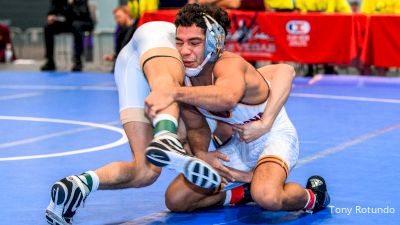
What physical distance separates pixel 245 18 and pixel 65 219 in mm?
8024

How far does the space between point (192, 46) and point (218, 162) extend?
0.70m

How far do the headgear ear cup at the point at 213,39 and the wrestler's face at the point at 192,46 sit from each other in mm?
32

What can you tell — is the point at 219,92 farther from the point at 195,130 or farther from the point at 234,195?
the point at 234,195

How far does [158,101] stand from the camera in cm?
428

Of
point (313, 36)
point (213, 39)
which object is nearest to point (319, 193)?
point (213, 39)

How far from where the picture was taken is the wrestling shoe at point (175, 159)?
401 cm

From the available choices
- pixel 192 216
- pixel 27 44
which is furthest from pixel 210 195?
pixel 27 44

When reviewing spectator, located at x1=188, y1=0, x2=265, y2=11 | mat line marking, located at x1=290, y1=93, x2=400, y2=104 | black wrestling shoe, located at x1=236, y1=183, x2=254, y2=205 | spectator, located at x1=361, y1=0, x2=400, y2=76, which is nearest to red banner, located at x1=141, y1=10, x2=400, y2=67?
spectator, located at x1=188, y1=0, x2=265, y2=11

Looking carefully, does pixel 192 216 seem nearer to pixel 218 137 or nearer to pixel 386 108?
pixel 218 137

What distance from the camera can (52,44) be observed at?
46.6 feet

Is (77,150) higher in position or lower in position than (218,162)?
lower

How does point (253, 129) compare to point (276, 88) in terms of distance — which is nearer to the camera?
point (253, 129)

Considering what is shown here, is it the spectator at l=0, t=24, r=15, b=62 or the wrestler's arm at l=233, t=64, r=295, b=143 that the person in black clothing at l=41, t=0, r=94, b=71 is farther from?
the wrestler's arm at l=233, t=64, r=295, b=143

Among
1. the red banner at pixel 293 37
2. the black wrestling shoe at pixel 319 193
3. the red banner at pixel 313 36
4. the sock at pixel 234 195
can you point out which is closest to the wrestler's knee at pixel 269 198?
the black wrestling shoe at pixel 319 193
